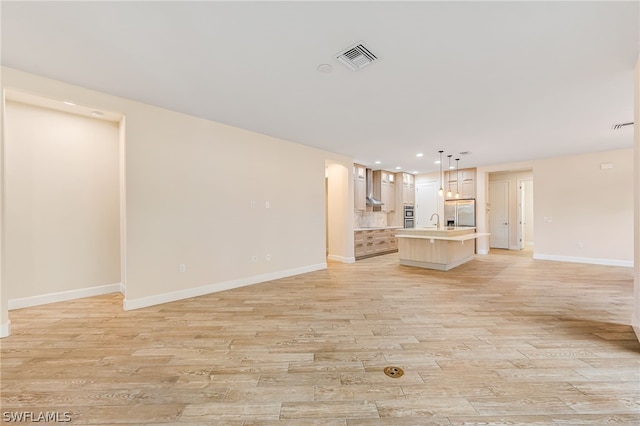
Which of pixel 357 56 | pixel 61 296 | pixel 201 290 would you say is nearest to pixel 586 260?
pixel 357 56

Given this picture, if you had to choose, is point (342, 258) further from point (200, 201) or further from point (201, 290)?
point (200, 201)

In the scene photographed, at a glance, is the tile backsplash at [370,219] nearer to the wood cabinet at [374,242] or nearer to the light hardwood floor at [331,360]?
the wood cabinet at [374,242]

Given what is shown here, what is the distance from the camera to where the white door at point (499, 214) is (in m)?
9.20

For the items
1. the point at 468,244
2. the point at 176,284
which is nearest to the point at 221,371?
the point at 176,284

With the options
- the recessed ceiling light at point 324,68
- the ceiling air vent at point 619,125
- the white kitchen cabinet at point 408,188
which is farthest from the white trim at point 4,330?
the white kitchen cabinet at point 408,188

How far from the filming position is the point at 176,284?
12.4 feet

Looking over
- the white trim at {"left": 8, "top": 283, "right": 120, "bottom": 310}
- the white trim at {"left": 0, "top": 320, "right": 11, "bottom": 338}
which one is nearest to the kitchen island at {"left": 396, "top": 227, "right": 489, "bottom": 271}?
the white trim at {"left": 8, "top": 283, "right": 120, "bottom": 310}

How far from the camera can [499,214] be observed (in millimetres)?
9359

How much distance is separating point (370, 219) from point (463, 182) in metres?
3.31

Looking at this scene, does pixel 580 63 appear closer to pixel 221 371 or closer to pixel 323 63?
pixel 323 63

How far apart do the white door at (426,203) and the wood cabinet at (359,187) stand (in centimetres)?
289

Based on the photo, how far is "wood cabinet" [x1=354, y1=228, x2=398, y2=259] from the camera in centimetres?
721

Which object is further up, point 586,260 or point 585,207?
point 585,207
